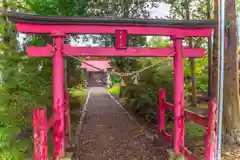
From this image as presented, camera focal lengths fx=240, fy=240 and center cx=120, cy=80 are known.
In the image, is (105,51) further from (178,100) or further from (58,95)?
(178,100)

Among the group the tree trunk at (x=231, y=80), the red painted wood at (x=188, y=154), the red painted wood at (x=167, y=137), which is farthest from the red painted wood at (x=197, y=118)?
the tree trunk at (x=231, y=80)

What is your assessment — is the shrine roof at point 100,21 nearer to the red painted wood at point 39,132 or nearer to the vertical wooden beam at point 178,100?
the vertical wooden beam at point 178,100

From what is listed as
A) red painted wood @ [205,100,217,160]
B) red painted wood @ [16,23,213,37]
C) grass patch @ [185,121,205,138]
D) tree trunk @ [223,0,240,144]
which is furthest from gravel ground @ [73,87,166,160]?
red painted wood @ [16,23,213,37]

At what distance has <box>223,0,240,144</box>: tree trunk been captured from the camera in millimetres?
6156

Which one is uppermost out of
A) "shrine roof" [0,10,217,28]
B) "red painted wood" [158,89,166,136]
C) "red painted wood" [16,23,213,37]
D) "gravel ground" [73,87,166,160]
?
"shrine roof" [0,10,217,28]

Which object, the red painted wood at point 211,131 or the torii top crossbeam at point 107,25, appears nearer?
the red painted wood at point 211,131

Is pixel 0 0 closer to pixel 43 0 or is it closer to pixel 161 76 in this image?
pixel 43 0

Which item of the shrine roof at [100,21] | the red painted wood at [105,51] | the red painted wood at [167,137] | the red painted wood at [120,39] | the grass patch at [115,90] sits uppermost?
the shrine roof at [100,21]

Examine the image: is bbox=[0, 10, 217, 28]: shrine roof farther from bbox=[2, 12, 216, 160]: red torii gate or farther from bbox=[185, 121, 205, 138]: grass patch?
bbox=[185, 121, 205, 138]: grass patch

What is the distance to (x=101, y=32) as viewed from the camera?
16.9 ft

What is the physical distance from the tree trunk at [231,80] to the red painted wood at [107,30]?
98 centimetres

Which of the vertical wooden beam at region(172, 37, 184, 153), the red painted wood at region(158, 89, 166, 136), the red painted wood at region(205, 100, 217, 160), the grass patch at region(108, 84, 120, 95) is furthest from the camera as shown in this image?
the grass patch at region(108, 84, 120, 95)

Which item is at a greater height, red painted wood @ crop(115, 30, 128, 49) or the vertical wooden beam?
red painted wood @ crop(115, 30, 128, 49)

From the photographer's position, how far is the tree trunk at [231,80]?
616cm
